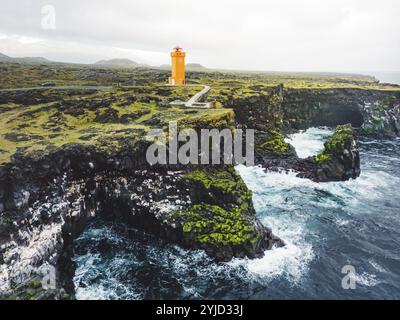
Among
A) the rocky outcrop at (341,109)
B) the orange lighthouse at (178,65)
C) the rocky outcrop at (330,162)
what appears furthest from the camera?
the rocky outcrop at (341,109)

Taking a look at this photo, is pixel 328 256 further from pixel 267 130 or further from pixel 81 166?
pixel 267 130

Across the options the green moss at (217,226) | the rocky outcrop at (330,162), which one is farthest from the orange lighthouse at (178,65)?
the green moss at (217,226)

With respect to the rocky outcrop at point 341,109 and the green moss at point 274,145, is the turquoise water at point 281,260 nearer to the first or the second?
the green moss at point 274,145

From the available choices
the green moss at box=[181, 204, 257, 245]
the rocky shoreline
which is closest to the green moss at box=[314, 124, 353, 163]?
the rocky shoreline

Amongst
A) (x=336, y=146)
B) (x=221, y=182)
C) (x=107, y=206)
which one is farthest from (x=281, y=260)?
(x=336, y=146)

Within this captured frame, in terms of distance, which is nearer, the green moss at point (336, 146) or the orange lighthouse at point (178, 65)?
the green moss at point (336, 146)
